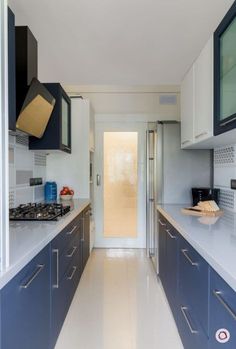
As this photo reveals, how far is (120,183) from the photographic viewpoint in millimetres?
4332

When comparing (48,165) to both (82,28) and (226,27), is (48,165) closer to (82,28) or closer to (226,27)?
(82,28)

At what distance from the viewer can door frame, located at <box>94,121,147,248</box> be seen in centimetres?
428

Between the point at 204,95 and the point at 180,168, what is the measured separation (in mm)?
1092

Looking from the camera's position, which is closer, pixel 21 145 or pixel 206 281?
pixel 206 281

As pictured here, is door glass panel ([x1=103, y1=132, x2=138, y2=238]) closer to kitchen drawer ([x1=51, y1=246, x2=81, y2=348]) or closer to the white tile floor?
the white tile floor

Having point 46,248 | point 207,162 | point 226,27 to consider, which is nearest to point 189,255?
point 46,248

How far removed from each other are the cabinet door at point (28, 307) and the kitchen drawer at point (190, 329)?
80 cm

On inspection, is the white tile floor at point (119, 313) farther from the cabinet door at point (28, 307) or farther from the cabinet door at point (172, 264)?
the cabinet door at point (28, 307)

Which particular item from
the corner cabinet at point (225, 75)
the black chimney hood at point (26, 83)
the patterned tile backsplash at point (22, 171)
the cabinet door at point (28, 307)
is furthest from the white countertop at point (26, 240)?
the corner cabinet at point (225, 75)

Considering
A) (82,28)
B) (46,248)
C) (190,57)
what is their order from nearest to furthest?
(46,248) < (82,28) < (190,57)

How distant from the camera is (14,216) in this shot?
6.56ft

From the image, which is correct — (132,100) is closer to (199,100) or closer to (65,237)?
(199,100)

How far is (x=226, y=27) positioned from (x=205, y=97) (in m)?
0.50

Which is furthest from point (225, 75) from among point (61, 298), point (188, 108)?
point (61, 298)
